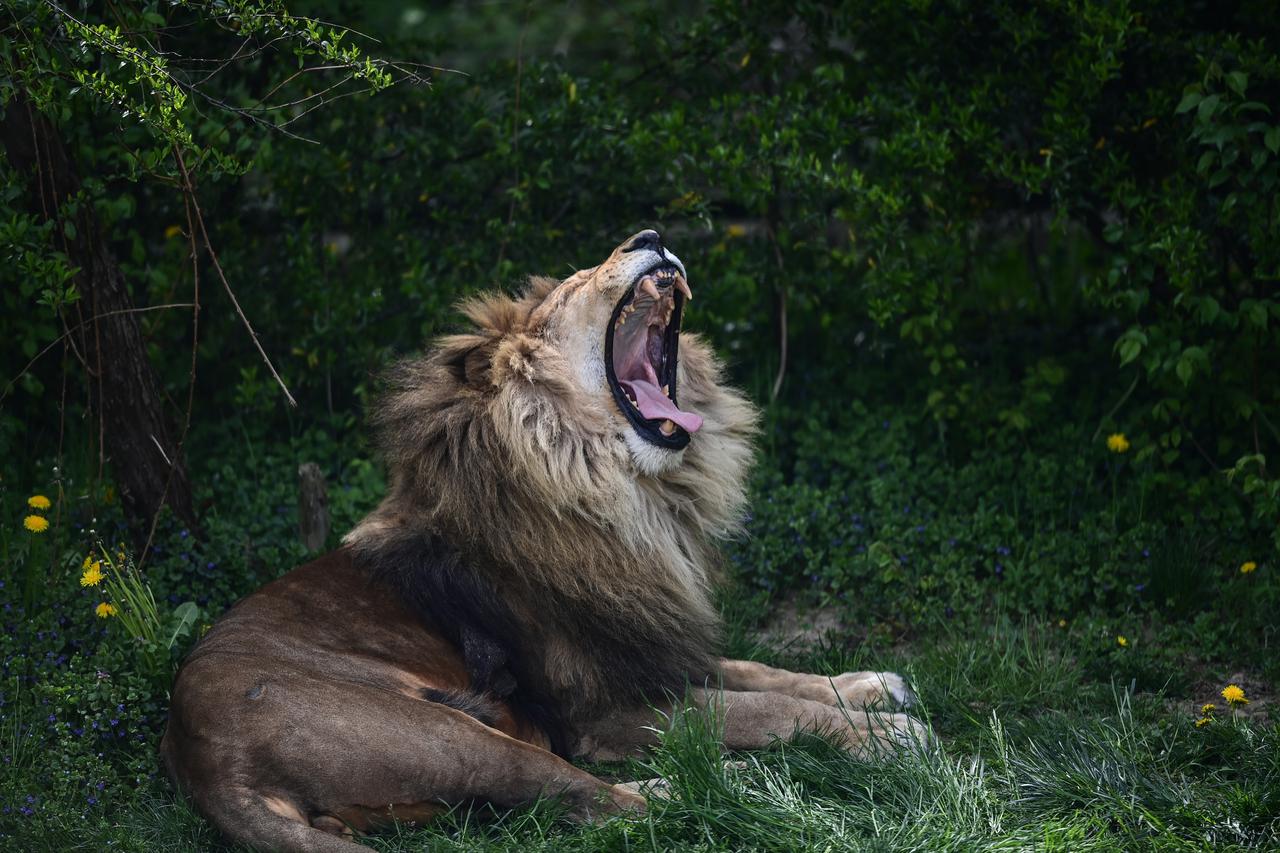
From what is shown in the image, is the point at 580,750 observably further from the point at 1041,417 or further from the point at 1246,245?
the point at 1246,245

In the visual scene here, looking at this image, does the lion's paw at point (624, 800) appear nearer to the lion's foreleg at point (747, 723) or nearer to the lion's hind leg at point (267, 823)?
the lion's foreleg at point (747, 723)

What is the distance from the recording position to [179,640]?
13.9 feet

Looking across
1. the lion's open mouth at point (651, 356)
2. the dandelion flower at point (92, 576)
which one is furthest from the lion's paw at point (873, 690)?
the dandelion flower at point (92, 576)

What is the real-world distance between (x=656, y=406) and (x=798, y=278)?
79.7 inches

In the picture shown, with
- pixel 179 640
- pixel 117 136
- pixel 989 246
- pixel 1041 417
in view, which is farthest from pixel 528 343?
pixel 989 246

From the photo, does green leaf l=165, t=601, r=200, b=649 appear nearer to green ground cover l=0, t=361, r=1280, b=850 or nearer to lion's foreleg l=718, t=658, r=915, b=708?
green ground cover l=0, t=361, r=1280, b=850

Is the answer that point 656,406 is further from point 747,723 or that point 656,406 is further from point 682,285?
point 747,723

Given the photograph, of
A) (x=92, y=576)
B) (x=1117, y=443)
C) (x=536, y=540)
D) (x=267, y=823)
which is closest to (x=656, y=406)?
(x=536, y=540)

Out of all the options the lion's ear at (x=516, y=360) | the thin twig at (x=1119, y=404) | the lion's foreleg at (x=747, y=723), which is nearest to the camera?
the lion's foreleg at (x=747, y=723)

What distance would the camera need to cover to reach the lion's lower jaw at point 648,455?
3.93 meters

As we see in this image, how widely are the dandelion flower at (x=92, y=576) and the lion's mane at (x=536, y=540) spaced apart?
88 cm

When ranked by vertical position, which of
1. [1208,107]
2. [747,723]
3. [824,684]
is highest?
[1208,107]

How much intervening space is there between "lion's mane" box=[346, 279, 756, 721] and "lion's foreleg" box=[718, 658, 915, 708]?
24cm

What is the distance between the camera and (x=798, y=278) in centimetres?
591
